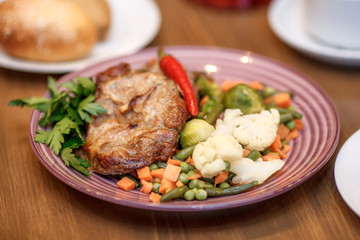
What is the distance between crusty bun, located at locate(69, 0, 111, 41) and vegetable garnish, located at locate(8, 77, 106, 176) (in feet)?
5.18

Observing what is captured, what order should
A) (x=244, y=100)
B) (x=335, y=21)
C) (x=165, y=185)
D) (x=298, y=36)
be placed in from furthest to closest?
1. (x=298, y=36)
2. (x=335, y=21)
3. (x=244, y=100)
4. (x=165, y=185)

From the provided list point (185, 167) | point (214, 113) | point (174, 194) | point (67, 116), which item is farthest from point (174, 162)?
point (67, 116)

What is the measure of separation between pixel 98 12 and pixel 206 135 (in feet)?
9.16

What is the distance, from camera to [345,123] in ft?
12.9

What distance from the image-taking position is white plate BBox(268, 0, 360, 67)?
4.53 m

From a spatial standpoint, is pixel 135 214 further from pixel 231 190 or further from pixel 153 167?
pixel 231 190

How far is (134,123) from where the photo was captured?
3.29 m

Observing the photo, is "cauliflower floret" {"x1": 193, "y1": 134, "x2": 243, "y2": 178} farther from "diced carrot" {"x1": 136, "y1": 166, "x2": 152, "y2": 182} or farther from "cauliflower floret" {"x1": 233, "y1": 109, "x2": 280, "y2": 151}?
"diced carrot" {"x1": 136, "y1": 166, "x2": 152, "y2": 182}

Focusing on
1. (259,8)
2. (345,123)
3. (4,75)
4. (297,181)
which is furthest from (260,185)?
(259,8)

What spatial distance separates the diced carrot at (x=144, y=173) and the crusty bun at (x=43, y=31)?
2.29 meters

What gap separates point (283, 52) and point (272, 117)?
207 centimetres

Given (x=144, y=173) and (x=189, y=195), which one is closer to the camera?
(x=189, y=195)

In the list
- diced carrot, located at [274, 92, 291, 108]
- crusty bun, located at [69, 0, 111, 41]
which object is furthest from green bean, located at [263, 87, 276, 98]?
crusty bun, located at [69, 0, 111, 41]

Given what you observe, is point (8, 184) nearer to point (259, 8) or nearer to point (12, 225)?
point (12, 225)
